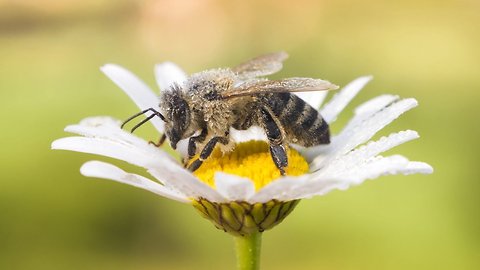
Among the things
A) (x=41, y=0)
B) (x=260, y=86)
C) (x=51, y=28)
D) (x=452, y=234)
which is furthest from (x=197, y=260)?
(x=41, y=0)

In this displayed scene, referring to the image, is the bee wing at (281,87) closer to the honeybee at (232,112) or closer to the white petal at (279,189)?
the honeybee at (232,112)

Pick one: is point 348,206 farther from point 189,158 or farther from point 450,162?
point 189,158

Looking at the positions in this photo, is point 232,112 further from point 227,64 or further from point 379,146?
point 227,64

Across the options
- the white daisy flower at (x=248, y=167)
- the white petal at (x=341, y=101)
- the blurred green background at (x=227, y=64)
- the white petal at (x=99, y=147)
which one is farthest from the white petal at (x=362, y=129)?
the blurred green background at (x=227, y=64)

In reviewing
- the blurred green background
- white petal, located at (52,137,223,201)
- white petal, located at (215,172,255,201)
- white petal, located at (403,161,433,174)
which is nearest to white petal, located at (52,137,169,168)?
white petal, located at (52,137,223,201)

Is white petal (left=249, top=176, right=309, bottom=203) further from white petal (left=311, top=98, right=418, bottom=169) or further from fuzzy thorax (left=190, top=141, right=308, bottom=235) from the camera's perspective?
white petal (left=311, top=98, right=418, bottom=169)

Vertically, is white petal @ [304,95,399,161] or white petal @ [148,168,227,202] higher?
white petal @ [304,95,399,161]
